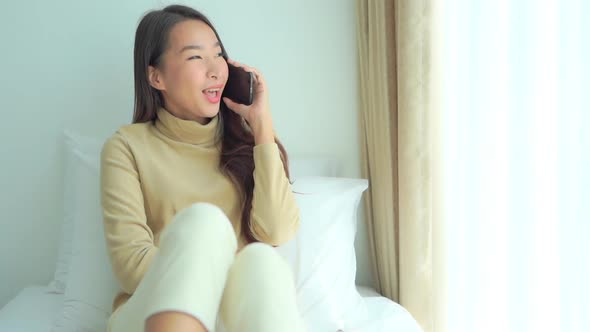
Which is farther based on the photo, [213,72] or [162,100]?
[162,100]

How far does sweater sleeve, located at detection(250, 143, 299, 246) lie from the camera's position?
1.25 meters

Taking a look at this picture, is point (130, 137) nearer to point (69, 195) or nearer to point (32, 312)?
point (69, 195)

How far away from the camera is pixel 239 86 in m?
1.38

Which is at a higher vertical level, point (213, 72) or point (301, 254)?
point (213, 72)

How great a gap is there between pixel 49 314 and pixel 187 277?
0.77 m

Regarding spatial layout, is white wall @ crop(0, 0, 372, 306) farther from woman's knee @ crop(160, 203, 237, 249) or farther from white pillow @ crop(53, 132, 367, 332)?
woman's knee @ crop(160, 203, 237, 249)

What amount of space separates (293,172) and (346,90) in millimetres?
327

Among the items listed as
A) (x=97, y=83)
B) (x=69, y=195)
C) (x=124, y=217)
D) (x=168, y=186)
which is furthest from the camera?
(x=97, y=83)

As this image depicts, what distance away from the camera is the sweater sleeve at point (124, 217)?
1.13 meters

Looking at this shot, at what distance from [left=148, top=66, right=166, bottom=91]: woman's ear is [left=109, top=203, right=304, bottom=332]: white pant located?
1.67ft

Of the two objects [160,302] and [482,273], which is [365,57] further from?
[160,302]

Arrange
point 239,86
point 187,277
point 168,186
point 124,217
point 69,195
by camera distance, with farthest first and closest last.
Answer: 1. point 69,195
2. point 239,86
3. point 168,186
4. point 124,217
5. point 187,277

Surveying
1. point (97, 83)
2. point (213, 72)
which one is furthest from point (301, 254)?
point (97, 83)

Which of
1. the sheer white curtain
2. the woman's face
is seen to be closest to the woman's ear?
the woman's face
